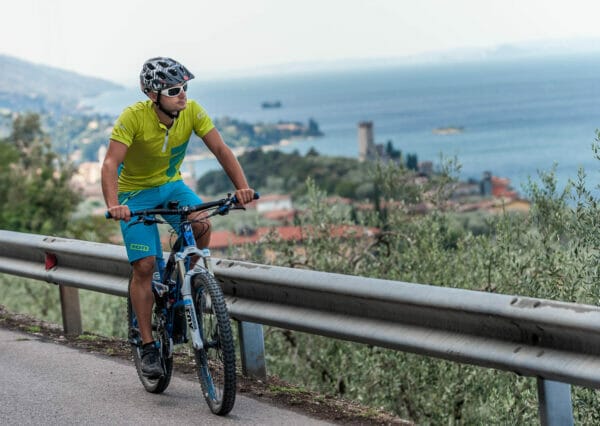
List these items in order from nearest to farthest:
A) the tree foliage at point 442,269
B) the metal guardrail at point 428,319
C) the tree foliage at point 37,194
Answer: the metal guardrail at point 428,319 → the tree foliage at point 442,269 → the tree foliage at point 37,194

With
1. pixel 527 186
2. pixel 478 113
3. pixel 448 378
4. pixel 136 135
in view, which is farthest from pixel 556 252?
pixel 478 113

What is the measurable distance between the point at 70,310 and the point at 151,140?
2563 millimetres

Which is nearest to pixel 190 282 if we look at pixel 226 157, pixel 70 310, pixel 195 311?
pixel 195 311

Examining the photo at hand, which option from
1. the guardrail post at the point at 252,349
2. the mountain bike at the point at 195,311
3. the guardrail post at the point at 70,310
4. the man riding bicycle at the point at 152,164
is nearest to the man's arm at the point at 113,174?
the man riding bicycle at the point at 152,164

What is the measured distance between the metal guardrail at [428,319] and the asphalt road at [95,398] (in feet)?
1.47

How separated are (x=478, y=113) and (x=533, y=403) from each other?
19512 centimetres

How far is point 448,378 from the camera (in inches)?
396

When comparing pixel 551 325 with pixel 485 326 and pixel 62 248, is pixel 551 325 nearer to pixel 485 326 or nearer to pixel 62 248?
pixel 485 326

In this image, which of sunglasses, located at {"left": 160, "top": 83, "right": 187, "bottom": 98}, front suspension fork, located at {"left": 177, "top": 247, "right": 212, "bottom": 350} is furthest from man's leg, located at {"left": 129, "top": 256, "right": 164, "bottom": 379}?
sunglasses, located at {"left": 160, "top": 83, "right": 187, "bottom": 98}

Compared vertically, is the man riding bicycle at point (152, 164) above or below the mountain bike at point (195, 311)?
above

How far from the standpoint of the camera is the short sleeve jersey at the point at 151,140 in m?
5.59

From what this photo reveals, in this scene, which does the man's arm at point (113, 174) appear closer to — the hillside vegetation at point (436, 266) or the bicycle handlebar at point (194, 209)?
the bicycle handlebar at point (194, 209)

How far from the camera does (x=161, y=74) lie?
546 cm

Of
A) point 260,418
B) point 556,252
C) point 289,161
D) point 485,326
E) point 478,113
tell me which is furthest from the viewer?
point 478,113
